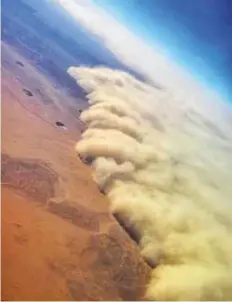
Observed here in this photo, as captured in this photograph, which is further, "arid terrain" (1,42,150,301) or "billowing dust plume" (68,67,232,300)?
"billowing dust plume" (68,67,232,300)

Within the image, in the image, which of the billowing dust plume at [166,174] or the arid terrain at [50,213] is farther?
the billowing dust plume at [166,174]

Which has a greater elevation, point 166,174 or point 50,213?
point 166,174

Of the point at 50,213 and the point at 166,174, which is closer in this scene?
the point at 50,213

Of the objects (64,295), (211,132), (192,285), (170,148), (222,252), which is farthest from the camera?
(211,132)

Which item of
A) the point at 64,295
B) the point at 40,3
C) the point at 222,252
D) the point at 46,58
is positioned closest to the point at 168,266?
the point at 222,252

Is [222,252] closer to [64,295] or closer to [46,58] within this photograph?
[64,295]
